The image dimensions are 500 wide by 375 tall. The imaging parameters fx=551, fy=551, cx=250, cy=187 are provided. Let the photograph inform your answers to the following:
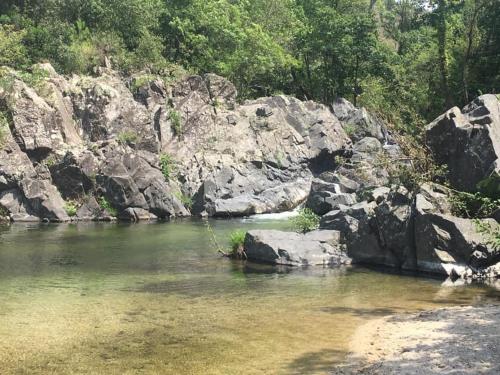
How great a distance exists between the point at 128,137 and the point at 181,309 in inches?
1289

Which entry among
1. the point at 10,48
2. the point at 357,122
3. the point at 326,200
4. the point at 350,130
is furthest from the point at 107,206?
the point at 357,122

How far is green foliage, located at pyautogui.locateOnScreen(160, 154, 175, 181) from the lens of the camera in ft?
145

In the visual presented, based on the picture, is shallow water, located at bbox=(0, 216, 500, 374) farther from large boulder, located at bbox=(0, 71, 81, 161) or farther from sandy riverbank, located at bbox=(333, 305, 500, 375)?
large boulder, located at bbox=(0, 71, 81, 161)

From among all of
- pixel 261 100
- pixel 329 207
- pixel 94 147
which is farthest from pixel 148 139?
pixel 329 207

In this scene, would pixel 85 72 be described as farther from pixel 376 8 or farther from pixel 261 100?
pixel 376 8

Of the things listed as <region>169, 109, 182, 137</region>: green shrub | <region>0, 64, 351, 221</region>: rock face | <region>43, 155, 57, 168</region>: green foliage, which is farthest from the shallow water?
<region>169, 109, 182, 137</region>: green shrub

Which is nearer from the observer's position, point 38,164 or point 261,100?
point 38,164

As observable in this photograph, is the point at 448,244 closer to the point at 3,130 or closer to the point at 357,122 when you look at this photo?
the point at 3,130

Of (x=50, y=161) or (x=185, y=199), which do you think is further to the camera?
(x=185, y=199)

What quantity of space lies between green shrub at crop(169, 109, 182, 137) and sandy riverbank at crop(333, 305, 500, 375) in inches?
1460

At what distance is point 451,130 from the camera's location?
22078mm

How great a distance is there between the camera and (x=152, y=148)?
46.3 meters

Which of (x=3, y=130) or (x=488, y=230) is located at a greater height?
(x=3, y=130)

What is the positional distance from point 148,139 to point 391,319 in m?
35.6
